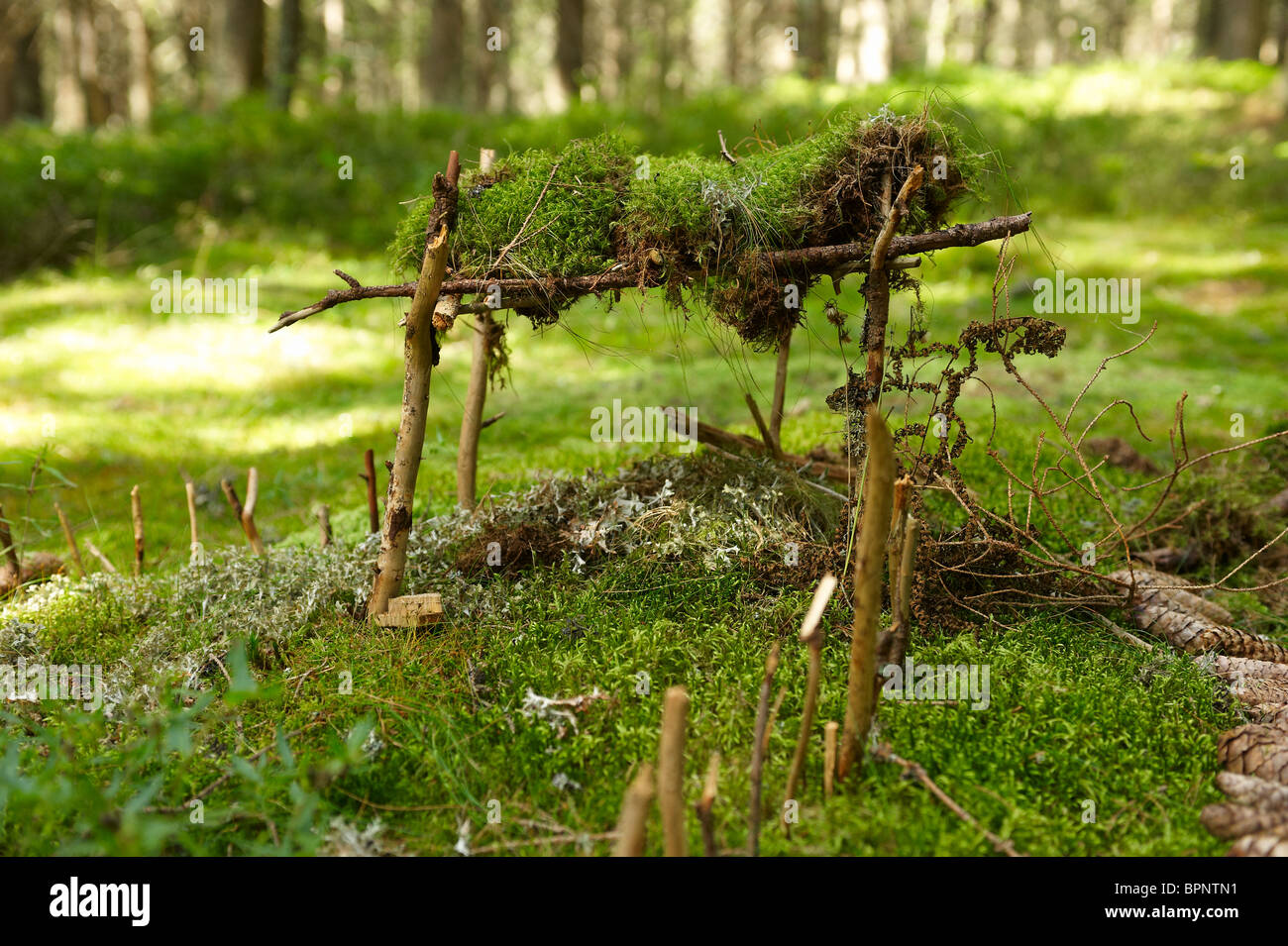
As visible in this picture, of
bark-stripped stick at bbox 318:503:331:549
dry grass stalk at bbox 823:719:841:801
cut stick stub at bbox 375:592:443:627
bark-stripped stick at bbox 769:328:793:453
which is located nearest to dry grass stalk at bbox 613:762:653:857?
dry grass stalk at bbox 823:719:841:801

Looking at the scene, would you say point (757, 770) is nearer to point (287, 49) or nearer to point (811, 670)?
point (811, 670)

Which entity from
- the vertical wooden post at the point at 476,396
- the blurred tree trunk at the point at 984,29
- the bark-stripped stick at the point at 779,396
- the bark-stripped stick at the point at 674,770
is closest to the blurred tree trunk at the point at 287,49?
the vertical wooden post at the point at 476,396

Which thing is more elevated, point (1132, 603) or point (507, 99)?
point (507, 99)

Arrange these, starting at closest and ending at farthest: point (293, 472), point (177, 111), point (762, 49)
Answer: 1. point (293, 472)
2. point (177, 111)
3. point (762, 49)

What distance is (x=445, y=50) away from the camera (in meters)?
20.9

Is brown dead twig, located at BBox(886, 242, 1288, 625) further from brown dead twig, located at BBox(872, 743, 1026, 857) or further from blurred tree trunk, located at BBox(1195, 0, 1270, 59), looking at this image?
blurred tree trunk, located at BBox(1195, 0, 1270, 59)

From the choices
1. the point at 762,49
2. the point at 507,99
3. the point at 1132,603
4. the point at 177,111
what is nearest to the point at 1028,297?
the point at 1132,603

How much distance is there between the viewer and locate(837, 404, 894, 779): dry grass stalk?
3045 millimetres

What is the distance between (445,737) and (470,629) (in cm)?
75

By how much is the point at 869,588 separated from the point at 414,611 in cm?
225

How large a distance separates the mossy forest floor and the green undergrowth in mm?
15

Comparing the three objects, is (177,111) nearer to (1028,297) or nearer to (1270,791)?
(1028,297)

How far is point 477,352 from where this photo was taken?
205 inches
